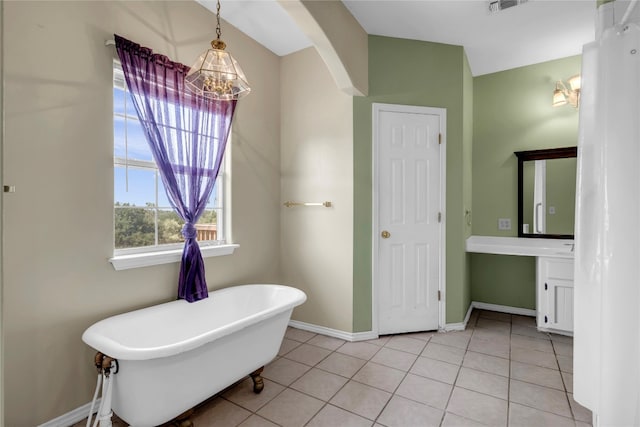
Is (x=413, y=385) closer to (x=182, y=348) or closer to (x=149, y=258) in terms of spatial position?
(x=182, y=348)

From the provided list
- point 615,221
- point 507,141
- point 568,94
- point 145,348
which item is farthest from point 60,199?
point 568,94

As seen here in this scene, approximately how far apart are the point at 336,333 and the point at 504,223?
2.23 metres

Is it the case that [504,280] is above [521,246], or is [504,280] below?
below

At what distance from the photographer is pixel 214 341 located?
1.73 m

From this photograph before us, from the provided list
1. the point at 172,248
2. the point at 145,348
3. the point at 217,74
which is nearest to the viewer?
the point at 145,348

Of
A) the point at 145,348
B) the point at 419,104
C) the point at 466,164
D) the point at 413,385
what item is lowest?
the point at 413,385

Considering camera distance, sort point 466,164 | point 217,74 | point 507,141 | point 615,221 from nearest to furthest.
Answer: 1. point 615,221
2. point 217,74
3. point 466,164
4. point 507,141

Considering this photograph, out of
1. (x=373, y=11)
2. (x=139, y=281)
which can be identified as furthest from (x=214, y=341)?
(x=373, y=11)

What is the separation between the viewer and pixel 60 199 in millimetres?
1749

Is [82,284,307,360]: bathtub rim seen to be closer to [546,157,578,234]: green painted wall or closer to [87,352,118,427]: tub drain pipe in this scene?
[87,352,118,427]: tub drain pipe

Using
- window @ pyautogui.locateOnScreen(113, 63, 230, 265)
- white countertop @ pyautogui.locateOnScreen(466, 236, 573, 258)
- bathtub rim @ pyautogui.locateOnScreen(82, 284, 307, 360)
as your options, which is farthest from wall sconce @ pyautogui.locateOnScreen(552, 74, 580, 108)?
window @ pyautogui.locateOnScreen(113, 63, 230, 265)

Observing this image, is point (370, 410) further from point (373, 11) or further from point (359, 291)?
point (373, 11)

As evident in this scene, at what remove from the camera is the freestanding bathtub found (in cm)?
151

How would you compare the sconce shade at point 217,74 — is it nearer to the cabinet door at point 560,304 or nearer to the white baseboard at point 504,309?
the cabinet door at point 560,304
